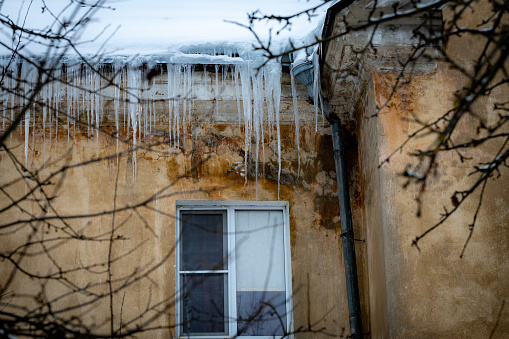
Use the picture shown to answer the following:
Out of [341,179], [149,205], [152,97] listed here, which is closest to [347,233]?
[341,179]

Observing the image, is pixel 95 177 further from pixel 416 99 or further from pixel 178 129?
pixel 416 99

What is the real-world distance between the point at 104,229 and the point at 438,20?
3078mm

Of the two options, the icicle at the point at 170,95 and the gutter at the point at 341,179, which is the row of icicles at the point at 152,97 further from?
the gutter at the point at 341,179

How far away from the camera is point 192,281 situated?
5809mm

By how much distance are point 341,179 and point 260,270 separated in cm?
100

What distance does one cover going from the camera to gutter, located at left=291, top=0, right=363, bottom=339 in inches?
217

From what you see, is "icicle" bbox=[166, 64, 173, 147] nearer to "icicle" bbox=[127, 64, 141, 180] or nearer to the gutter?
"icicle" bbox=[127, 64, 141, 180]

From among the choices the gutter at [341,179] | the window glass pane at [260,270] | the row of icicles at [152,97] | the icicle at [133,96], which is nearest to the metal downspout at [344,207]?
the gutter at [341,179]

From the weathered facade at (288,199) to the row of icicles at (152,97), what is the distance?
0.07 feet

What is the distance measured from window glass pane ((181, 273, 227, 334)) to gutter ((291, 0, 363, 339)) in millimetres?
1006

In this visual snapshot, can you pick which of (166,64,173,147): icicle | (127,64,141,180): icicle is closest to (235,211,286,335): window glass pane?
(166,64,173,147): icicle

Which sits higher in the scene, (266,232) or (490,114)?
Result: (490,114)

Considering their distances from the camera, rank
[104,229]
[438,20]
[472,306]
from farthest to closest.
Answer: [104,229] < [438,20] < [472,306]

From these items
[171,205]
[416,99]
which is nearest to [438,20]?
[416,99]
